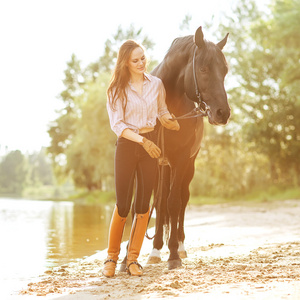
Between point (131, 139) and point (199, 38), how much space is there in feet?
4.27

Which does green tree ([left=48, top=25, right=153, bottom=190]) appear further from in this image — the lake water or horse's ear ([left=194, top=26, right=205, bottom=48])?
horse's ear ([left=194, top=26, right=205, bottom=48])

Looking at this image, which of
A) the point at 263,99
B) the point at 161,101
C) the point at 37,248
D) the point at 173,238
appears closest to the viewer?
the point at 161,101

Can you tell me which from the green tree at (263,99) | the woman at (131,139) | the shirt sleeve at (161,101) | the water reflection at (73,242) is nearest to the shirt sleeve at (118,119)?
the woman at (131,139)

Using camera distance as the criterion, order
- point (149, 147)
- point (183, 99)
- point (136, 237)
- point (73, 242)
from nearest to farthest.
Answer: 1. point (149, 147)
2. point (136, 237)
3. point (183, 99)
4. point (73, 242)

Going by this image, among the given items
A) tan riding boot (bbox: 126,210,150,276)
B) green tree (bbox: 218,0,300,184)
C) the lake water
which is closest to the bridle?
tan riding boot (bbox: 126,210,150,276)

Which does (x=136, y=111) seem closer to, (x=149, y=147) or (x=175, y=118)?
(x=149, y=147)

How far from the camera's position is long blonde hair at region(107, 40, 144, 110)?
476cm

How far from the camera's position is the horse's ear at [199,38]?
5.25 m

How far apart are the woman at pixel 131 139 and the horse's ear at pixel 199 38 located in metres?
Result: 0.66

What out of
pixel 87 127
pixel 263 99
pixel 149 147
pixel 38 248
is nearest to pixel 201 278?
pixel 149 147

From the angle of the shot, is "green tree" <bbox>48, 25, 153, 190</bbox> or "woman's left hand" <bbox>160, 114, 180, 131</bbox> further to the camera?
"green tree" <bbox>48, 25, 153, 190</bbox>

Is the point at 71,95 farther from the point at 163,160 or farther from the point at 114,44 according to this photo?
the point at 163,160

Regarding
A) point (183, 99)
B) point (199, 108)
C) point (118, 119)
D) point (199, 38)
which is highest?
point (199, 38)

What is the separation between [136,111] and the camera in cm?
480
